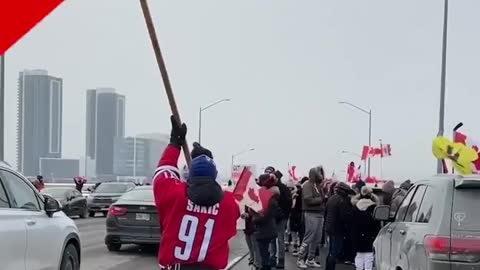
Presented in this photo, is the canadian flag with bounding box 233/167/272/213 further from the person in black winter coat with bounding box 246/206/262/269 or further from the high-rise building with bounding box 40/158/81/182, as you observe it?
the high-rise building with bounding box 40/158/81/182

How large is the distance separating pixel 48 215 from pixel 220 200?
400 centimetres

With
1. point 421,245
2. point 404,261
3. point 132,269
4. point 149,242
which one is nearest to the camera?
point 421,245

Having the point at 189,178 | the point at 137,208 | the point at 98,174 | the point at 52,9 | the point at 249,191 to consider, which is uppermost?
the point at 52,9

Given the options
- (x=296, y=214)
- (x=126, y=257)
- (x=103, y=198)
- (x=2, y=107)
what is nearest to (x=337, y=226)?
(x=296, y=214)

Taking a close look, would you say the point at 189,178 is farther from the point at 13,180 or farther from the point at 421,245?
the point at 13,180

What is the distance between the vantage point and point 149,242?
15.3m

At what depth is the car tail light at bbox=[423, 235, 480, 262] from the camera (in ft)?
20.0

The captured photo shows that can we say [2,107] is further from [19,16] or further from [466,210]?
[466,210]

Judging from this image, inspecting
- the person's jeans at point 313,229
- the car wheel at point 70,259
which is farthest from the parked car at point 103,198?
the car wheel at point 70,259

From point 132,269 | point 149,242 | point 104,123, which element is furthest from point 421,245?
point 104,123

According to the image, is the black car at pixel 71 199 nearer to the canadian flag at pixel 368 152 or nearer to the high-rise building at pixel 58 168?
the canadian flag at pixel 368 152

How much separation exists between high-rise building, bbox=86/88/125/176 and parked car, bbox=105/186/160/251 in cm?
2805

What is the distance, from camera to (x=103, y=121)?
46844mm

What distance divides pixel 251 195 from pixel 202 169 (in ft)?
19.6
